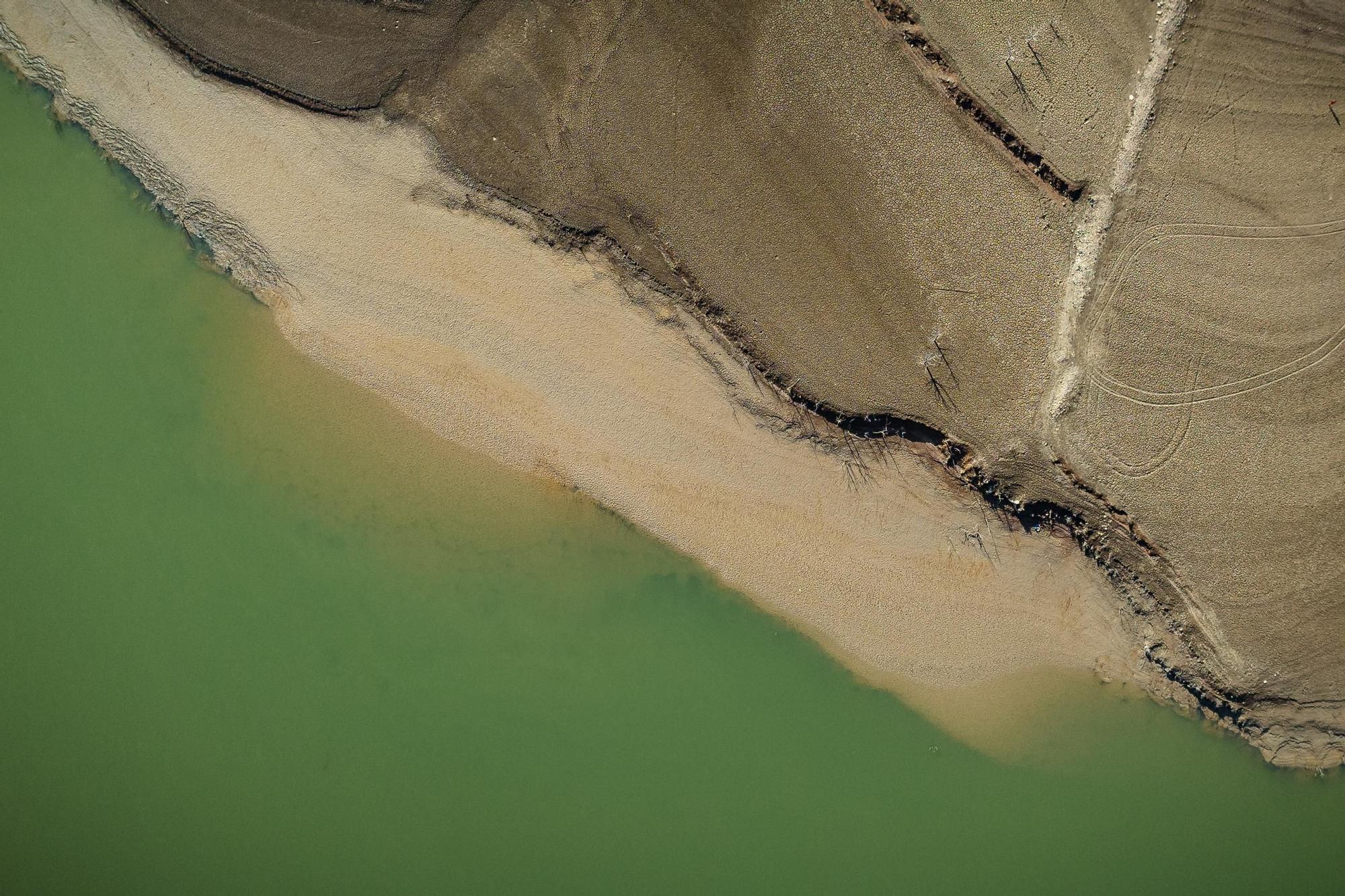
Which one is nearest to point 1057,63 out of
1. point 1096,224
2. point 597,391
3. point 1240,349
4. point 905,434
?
point 1096,224

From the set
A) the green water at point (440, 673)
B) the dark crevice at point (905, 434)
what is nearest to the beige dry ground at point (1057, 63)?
the dark crevice at point (905, 434)

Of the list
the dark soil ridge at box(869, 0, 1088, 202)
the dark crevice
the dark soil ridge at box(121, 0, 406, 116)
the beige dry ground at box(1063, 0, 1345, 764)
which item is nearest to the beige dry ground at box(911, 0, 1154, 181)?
the dark soil ridge at box(869, 0, 1088, 202)

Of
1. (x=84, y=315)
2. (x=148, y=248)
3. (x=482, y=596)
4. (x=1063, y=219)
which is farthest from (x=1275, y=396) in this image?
(x=84, y=315)

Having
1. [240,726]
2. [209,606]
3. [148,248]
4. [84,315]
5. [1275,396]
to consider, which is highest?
[1275,396]

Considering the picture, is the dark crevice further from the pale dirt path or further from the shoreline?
the pale dirt path

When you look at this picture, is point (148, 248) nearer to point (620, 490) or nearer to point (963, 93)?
point (620, 490)

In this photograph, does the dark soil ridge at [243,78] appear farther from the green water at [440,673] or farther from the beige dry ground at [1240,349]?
the beige dry ground at [1240,349]
